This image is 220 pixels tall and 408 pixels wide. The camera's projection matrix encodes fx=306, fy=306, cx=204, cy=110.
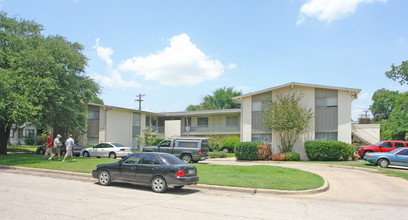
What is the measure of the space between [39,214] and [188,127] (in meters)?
37.2

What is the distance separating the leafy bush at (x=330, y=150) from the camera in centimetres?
2389

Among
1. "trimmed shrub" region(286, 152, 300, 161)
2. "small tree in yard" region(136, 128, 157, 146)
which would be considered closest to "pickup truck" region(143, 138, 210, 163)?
"trimmed shrub" region(286, 152, 300, 161)

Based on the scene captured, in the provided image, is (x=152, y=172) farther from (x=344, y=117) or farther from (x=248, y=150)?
(x=344, y=117)

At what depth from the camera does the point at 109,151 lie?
2531 centimetres

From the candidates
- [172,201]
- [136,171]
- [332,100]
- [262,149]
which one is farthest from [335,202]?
[332,100]

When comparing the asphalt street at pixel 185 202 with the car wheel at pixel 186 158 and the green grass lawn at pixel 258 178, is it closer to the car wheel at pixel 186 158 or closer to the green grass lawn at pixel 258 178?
the green grass lawn at pixel 258 178

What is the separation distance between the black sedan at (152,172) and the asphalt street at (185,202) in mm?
367

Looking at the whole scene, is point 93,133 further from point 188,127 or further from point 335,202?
point 335,202

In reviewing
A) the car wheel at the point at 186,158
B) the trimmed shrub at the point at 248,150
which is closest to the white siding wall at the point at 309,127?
the trimmed shrub at the point at 248,150

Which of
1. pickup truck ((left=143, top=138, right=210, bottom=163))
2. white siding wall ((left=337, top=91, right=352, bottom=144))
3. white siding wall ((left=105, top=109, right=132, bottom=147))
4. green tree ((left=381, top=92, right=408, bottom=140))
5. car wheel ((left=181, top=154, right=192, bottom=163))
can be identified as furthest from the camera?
green tree ((left=381, top=92, right=408, bottom=140))

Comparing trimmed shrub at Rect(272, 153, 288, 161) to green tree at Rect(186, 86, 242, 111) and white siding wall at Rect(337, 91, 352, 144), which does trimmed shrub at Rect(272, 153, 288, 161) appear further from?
green tree at Rect(186, 86, 242, 111)

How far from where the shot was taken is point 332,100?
85.9 feet

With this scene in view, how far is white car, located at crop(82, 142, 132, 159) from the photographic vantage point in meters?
25.0

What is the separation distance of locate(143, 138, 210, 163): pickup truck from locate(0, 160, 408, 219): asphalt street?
919 cm
